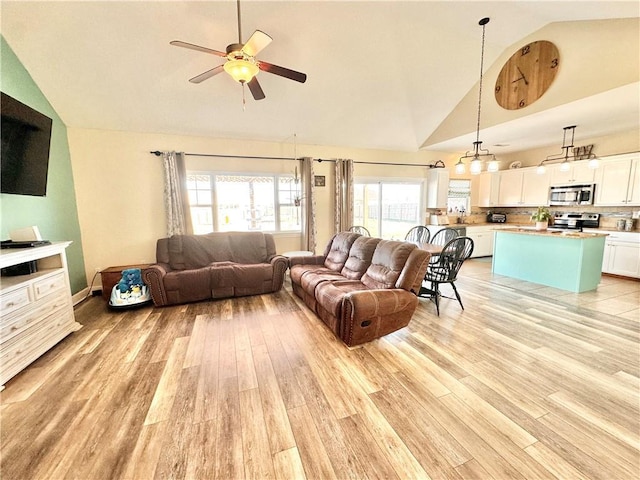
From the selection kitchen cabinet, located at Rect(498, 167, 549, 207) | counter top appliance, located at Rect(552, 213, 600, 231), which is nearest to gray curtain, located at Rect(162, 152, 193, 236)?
kitchen cabinet, located at Rect(498, 167, 549, 207)

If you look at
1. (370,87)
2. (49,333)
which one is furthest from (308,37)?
(49,333)

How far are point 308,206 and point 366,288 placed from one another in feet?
8.48

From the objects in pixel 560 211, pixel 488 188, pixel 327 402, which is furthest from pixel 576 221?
pixel 327 402

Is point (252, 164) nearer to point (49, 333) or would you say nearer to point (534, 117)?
point (49, 333)

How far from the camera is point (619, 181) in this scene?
4730 millimetres

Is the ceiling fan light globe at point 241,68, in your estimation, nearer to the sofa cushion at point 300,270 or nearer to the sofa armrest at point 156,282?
the sofa cushion at point 300,270

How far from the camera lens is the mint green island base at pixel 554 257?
3934mm

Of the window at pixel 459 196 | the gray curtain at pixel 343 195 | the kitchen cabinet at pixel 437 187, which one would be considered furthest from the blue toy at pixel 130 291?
the window at pixel 459 196

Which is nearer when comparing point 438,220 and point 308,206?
point 308,206

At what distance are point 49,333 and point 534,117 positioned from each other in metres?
6.45

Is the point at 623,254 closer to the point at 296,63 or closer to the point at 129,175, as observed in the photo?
the point at 296,63

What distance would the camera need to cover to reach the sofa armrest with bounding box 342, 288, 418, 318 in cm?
241

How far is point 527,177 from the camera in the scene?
20.0ft

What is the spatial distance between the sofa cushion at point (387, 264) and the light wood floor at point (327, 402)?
613 millimetres
